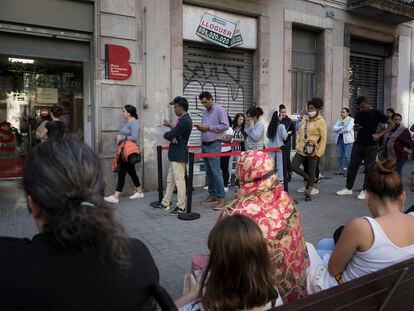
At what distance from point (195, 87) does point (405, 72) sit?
812 centimetres

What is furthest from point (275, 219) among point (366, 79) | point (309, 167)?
point (366, 79)

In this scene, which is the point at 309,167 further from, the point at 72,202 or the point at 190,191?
the point at 72,202

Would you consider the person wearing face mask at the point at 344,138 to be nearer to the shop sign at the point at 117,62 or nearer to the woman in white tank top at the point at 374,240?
the shop sign at the point at 117,62

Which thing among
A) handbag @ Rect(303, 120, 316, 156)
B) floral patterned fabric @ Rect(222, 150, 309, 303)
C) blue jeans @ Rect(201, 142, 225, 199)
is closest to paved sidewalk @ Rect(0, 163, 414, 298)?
blue jeans @ Rect(201, 142, 225, 199)

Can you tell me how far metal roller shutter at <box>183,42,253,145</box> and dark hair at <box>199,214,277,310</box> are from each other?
7402 mm

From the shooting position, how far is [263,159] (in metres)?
2.67

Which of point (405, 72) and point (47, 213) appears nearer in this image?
point (47, 213)

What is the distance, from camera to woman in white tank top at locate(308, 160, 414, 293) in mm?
2203

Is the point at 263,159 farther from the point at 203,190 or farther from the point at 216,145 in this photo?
the point at 203,190

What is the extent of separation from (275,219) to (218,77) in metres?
7.45

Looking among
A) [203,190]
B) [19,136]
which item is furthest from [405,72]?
[19,136]

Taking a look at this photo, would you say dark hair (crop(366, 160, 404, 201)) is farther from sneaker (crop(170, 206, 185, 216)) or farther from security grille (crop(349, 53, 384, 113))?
security grille (crop(349, 53, 384, 113))

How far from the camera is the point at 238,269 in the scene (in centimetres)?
174

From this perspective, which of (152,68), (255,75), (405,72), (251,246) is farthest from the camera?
(405,72)
